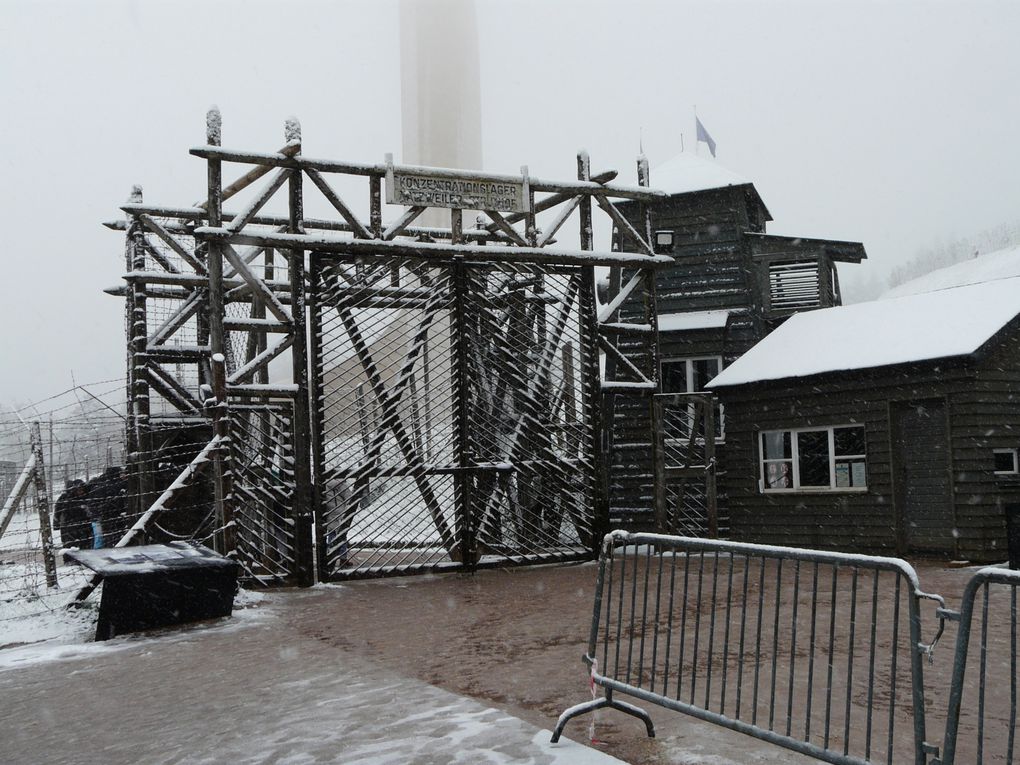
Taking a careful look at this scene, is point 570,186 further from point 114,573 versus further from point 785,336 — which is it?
point 114,573

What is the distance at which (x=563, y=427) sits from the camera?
48.0 ft

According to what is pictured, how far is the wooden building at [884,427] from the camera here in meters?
14.2

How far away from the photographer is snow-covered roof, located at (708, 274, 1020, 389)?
14.6m

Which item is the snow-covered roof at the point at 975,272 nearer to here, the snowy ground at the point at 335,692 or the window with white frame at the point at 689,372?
the window with white frame at the point at 689,372

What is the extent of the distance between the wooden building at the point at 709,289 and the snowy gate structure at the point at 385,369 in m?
4.89

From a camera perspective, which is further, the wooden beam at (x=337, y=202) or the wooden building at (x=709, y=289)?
the wooden building at (x=709, y=289)

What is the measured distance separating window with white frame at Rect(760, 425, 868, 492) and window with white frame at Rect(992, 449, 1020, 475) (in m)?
2.01

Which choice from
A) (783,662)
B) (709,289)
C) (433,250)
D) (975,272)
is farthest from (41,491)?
(975,272)

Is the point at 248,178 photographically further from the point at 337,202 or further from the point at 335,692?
the point at 335,692

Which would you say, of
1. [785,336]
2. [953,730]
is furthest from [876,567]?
[785,336]

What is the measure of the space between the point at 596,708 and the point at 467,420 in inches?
337

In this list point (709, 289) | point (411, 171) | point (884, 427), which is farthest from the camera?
point (709, 289)

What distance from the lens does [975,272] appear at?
1610 inches

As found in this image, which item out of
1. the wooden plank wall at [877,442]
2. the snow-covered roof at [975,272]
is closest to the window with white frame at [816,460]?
the wooden plank wall at [877,442]
